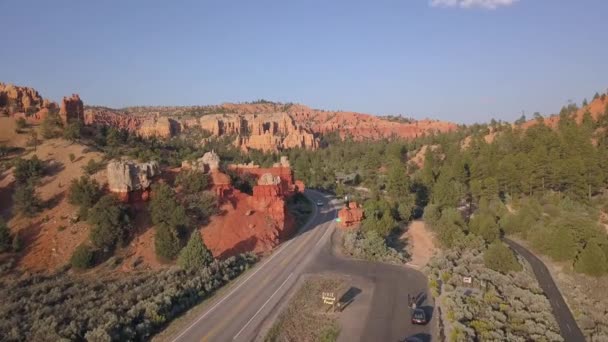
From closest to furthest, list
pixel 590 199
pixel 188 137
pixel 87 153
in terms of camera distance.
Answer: pixel 87 153
pixel 590 199
pixel 188 137

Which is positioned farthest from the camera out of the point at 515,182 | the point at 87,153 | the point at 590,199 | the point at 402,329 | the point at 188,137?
the point at 188,137

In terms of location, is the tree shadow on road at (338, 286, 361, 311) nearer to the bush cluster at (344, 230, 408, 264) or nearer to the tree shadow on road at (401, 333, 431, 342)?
the tree shadow on road at (401, 333, 431, 342)

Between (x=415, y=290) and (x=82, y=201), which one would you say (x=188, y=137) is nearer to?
(x=82, y=201)

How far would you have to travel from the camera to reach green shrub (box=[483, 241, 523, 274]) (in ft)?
110

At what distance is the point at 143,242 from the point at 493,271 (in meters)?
28.2

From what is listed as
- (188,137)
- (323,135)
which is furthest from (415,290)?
(323,135)

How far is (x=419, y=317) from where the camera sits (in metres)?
23.2

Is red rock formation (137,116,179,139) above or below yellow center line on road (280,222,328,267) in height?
above

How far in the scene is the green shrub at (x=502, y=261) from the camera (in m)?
33.5

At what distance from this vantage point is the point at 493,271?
32875 millimetres

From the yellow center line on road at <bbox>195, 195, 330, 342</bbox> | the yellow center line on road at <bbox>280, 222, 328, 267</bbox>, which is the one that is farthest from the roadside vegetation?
the yellow center line on road at <bbox>195, 195, 330, 342</bbox>

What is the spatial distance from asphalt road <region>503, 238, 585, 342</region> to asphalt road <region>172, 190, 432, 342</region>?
868 cm

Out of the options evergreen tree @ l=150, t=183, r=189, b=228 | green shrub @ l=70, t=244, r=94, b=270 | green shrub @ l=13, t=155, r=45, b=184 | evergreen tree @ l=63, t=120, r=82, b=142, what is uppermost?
evergreen tree @ l=63, t=120, r=82, b=142

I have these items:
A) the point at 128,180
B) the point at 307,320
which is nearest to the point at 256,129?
the point at 128,180
